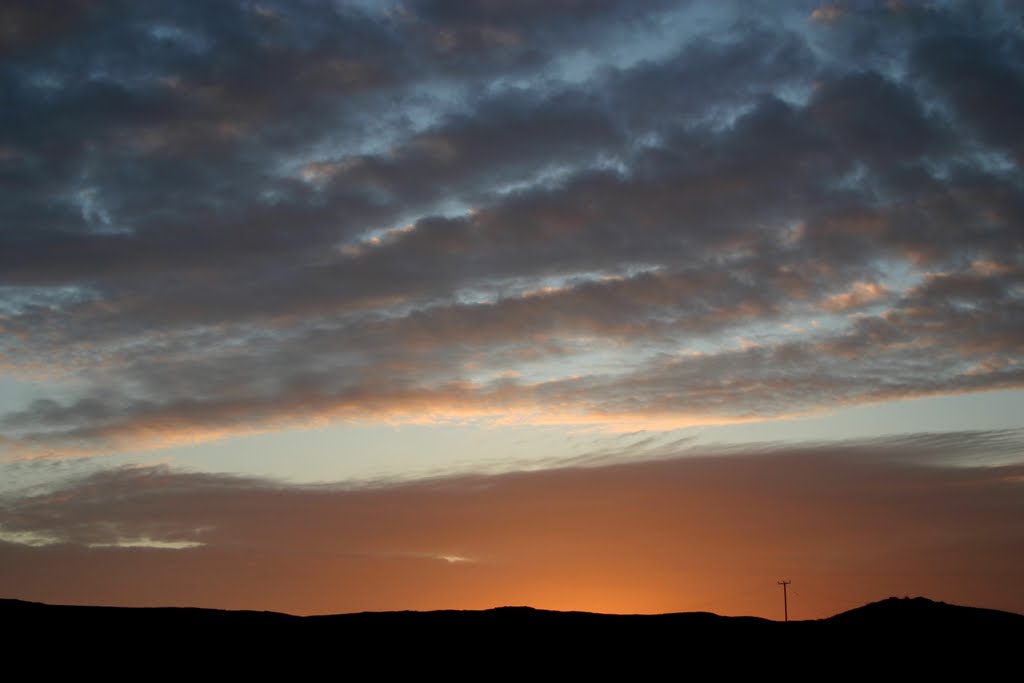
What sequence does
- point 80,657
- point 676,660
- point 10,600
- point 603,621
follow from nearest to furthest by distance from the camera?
point 80,657 → point 10,600 → point 676,660 → point 603,621

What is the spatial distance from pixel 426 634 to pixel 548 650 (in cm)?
638

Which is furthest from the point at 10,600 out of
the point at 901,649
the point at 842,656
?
the point at 901,649

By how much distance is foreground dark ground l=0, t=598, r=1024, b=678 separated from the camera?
4803 centimetres

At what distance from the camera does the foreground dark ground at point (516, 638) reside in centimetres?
4803

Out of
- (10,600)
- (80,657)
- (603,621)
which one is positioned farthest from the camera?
(603,621)

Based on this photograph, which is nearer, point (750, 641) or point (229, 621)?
point (229, 621)

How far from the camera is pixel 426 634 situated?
53.5 m

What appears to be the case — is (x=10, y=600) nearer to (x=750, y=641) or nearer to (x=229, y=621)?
Result: (x=229, y=621)

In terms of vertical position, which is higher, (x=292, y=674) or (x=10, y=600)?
(x=10, y=600)

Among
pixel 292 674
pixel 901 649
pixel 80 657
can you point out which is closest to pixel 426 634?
pixel 292 674

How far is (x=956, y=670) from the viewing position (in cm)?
5384

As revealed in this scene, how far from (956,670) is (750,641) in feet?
34.7

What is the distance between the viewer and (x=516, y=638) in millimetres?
53969

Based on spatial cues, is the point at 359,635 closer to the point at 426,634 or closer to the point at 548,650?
the point at 426,634
